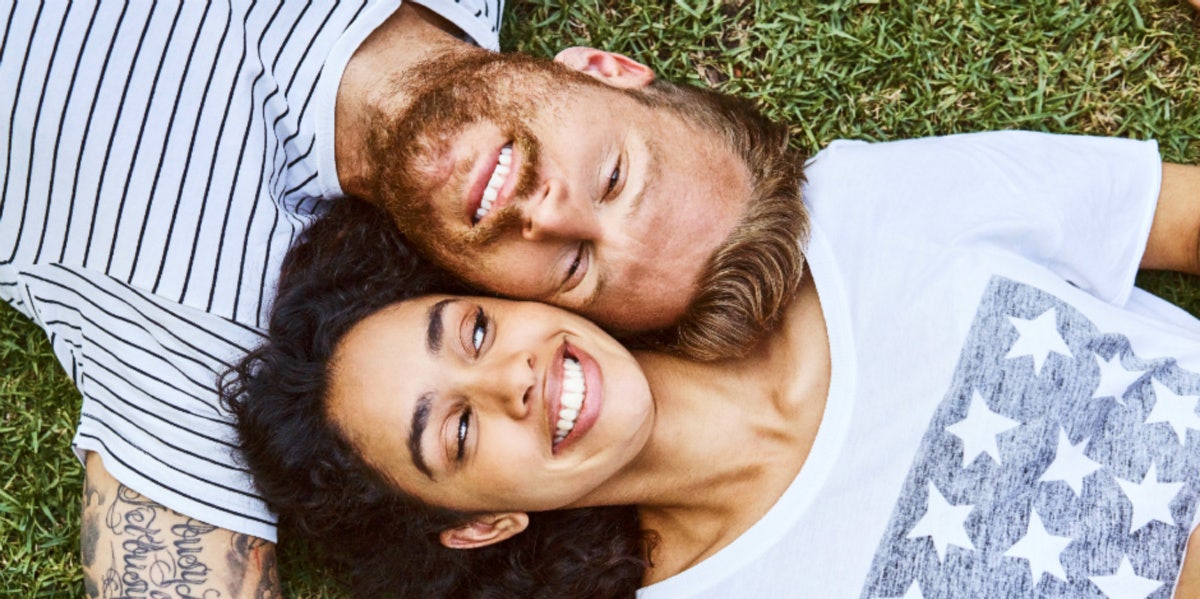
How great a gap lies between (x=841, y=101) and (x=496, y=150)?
147 cm

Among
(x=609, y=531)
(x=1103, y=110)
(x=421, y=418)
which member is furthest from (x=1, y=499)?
(x=1103, y=110)

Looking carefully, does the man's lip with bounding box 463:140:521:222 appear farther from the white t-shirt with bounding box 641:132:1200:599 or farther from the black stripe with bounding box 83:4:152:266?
the black stripe with bounding box 83:4:152:266

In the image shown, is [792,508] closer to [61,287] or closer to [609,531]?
[609,531]

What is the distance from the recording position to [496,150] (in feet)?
9.14

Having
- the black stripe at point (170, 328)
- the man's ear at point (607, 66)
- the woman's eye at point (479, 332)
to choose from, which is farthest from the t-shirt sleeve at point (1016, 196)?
the black stripe at point (170, 328)

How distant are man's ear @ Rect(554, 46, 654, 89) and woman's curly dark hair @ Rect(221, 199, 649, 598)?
2.62 feet

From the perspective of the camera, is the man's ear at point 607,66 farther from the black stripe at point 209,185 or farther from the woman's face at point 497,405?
the black stripe at point 209,185

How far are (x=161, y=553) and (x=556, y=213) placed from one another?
170 centimetres

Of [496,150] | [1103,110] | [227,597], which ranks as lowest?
[227,597]

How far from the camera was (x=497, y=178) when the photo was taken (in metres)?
2.80

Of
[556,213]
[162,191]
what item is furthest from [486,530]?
[162,191]

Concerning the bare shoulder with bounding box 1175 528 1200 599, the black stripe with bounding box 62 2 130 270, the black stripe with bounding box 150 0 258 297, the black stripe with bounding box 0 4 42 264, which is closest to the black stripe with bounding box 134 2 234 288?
the black stripe with bounding box 150 0 258 297

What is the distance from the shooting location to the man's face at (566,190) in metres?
2.72

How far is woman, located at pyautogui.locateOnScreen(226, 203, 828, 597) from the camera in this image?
2547 millimetres
